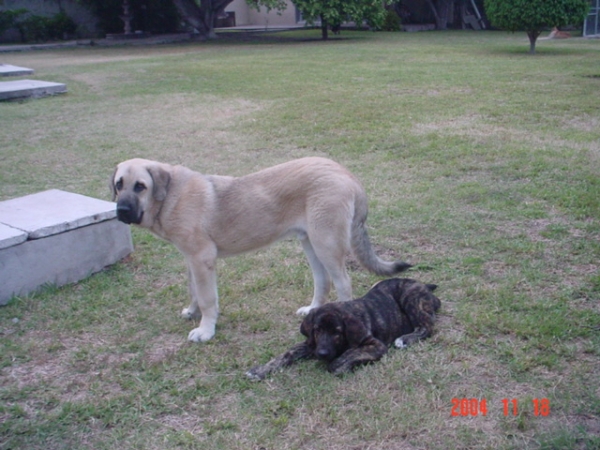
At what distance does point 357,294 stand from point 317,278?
1.62ft

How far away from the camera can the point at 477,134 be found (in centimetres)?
984

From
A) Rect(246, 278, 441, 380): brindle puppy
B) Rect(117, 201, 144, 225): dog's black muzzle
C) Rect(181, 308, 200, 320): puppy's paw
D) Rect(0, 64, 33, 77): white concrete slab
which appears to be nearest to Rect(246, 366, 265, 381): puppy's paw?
Rect(246, 278, 441, 380): brindle puppy

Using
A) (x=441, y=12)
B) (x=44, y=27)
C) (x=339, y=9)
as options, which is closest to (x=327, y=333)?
(x=339, y=9)

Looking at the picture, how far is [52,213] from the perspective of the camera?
5.43m

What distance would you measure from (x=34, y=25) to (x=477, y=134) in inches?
1178

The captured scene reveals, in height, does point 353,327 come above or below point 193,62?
below

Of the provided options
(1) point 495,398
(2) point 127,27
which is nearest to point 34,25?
(2) point 127,27

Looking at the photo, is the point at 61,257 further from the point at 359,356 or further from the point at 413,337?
the point at 413,337

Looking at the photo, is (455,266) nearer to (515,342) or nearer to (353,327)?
(515,342)

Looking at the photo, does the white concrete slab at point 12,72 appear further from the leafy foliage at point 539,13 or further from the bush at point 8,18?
the bush at point 8,18

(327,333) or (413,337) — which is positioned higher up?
(327,333)

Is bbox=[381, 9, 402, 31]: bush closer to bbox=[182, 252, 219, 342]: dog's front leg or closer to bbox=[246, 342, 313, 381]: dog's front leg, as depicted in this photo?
bbox=[182, 252, 219, 342]: dog's front leg

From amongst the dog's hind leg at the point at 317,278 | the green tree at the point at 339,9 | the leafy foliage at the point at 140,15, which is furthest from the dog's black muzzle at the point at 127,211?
the leafy foliage at the point at 140,15
